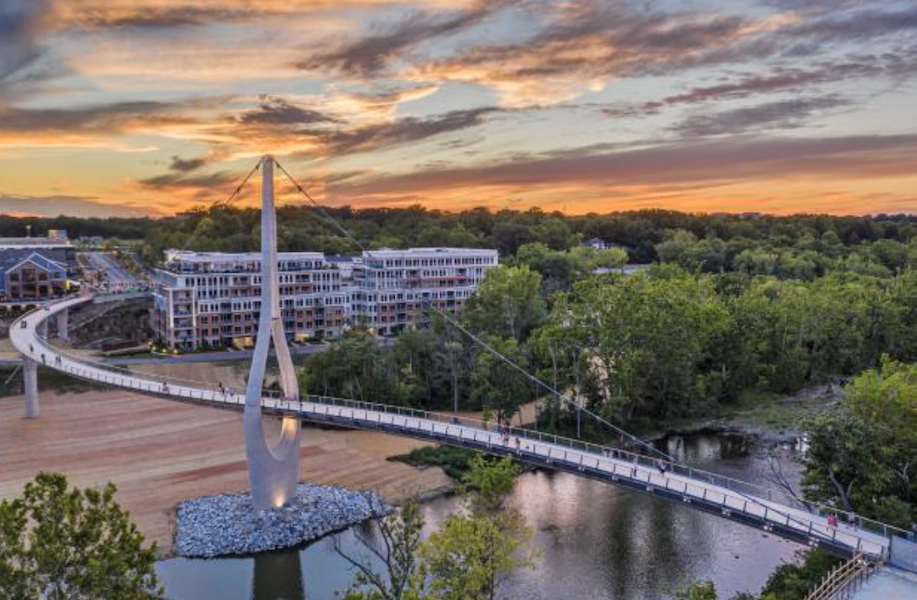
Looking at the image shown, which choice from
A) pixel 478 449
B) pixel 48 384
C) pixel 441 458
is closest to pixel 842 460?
pixel 478 449

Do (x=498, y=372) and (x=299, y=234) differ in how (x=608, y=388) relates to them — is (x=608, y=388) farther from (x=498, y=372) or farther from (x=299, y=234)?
(x=299, y=234)

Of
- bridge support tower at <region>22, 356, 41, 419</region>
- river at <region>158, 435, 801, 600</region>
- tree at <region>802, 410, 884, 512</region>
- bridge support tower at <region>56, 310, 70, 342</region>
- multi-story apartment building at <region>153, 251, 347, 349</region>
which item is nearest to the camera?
tree at <region>802, 410, 884, 512</region>

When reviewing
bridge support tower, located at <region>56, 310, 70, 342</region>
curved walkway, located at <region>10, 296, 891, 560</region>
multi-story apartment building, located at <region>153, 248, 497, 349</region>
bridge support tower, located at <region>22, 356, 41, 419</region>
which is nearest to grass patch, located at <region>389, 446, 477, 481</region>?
curved walkway, located at <region>10, 296, 891, 560</region>

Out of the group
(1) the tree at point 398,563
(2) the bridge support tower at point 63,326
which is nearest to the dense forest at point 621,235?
(2) the bridge support tower at point 63,326

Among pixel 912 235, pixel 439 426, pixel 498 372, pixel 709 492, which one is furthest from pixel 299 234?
pixel 912 235

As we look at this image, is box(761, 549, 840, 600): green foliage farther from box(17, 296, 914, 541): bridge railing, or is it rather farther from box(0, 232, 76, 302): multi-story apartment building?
box(0, 232, 76, 302): multi-story apartment building

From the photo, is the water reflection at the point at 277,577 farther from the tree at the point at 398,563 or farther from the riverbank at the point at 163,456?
the riverbank at the point at 163,456
